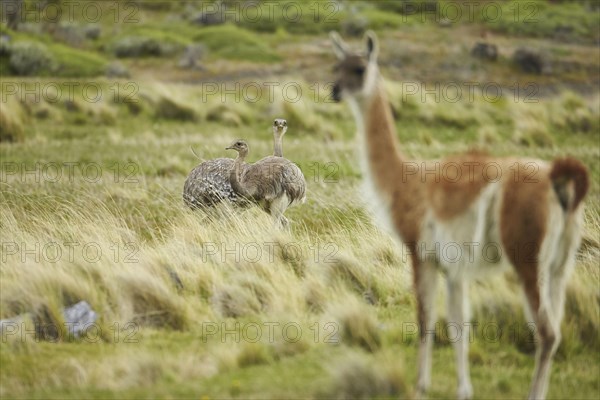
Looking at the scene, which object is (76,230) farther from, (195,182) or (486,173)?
(486,173)

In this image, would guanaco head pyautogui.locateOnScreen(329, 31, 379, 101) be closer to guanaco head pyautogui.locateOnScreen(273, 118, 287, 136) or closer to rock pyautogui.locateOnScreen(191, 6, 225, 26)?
guanaco head pyautogui.locateOnScreen(273, 118, 287, 136)

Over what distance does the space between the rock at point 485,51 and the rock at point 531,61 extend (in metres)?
1.36

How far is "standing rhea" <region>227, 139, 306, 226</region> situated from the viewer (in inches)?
305

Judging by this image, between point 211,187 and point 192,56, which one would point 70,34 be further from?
point 211,187

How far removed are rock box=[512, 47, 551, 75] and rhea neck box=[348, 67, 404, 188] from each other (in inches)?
1079

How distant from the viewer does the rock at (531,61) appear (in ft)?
98.9

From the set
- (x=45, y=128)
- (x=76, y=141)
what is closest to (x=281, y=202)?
(x=76, y=141)

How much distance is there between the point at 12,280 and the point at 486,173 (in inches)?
151

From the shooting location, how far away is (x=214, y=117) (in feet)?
58.7

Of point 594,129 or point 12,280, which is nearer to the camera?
point 12,280

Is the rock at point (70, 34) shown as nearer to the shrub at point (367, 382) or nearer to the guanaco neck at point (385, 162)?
the guanaco neck at point (385, 162)

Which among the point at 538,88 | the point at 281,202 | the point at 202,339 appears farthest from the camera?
the point at 538,88

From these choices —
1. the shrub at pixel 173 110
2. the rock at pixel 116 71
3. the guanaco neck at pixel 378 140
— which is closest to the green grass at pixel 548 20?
the rock at pixel 116 71

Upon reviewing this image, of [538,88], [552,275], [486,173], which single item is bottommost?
[538,88]
